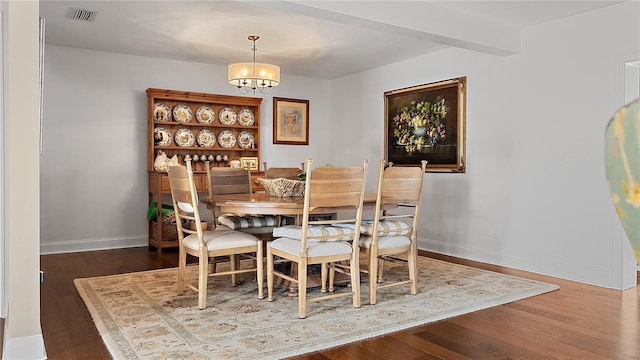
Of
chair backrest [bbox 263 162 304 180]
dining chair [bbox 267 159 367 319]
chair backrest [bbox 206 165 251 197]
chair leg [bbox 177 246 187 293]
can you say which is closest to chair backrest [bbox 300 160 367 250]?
dining chair [bbox 267 159 367 319]

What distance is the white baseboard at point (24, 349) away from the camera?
2422 millimetres

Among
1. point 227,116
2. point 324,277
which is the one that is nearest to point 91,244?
point 227,116

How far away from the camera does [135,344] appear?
2.68 m

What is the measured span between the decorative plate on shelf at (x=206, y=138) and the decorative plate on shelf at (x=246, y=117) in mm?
429

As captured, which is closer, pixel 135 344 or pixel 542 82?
pixel 135 344

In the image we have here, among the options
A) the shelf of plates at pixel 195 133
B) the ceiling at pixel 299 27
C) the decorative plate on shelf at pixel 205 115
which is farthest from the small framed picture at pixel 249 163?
the ceiling at pixel 299 27

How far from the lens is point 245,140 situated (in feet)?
22.0

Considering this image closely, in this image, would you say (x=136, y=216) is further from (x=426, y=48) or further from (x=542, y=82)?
(x=542, y=82)

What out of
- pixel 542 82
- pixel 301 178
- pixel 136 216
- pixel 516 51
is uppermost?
pixel 516 51

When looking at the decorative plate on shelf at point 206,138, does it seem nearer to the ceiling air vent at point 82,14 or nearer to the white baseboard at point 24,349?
the ceiling air vent at point 82,14

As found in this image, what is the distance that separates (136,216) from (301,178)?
285 cm

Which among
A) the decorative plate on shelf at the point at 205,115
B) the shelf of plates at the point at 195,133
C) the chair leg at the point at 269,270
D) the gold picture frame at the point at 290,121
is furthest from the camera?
the gold picture frame at the point at 290,121

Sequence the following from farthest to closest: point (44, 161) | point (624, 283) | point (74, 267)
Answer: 1. point (44, 161)
2. point (74, 267)
3. point (624, 283)

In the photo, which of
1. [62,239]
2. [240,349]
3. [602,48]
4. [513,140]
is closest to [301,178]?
[240,349]
